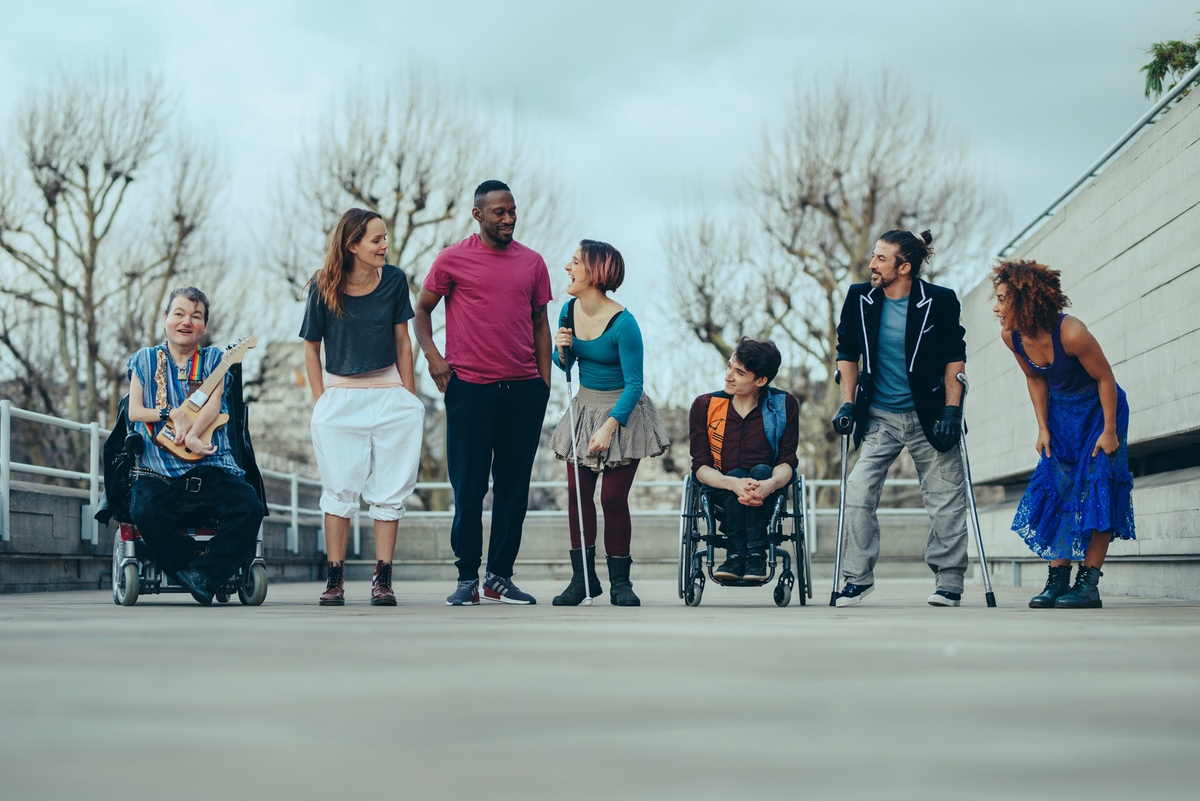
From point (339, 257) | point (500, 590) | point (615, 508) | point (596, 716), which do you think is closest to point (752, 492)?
point (615, 508)

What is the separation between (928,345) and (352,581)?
9.03 meters

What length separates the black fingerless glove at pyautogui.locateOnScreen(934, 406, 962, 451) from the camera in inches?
224

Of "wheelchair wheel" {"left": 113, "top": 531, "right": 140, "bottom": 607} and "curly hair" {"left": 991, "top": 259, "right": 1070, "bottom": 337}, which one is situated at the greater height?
"curly hair" {"left": 991, "top": 259, "right": 1070, "bottom": 337}

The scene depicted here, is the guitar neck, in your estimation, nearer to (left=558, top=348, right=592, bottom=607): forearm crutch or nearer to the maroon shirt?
(left=558, top=348, right=592, bottom=607): forearm crutch

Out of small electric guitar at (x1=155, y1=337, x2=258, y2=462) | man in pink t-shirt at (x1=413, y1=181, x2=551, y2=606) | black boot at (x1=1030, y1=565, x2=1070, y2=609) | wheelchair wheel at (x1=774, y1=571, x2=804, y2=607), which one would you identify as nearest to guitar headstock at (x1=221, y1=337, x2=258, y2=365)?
small electric guitar at (x1=155, y1=337, x2=258, y2=462)

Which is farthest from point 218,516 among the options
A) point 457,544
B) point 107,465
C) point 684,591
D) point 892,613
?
point 892,613

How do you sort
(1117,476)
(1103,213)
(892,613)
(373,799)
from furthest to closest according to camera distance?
(1103,213), (1117,476), (892,613), (373,799)

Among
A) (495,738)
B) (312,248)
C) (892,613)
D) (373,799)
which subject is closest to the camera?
(373,799)

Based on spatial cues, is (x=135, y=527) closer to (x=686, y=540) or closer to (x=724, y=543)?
(x=686, y=540)

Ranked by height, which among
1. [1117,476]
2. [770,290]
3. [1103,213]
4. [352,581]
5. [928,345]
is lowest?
[352,581]

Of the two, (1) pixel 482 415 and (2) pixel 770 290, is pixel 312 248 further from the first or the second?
(1) pixel 482 415

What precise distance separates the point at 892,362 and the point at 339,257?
2.40 metres

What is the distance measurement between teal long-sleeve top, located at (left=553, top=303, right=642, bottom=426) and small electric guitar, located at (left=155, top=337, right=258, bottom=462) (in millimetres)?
1377

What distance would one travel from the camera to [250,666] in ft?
→ 7.86
